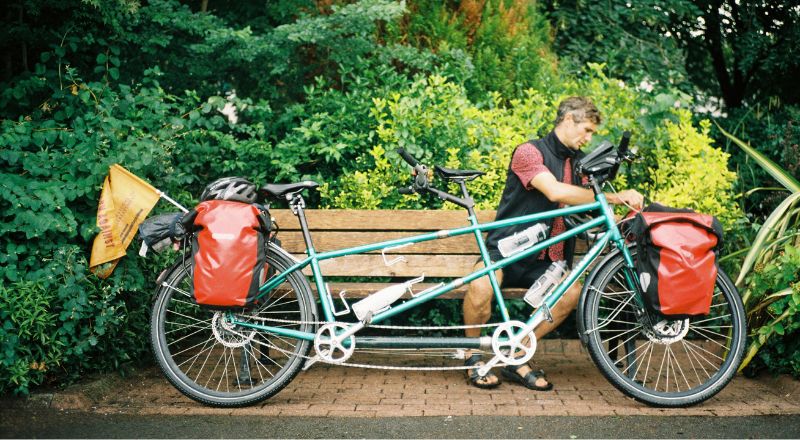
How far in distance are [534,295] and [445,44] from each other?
9.09ft

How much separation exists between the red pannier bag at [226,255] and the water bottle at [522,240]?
4.38 feet

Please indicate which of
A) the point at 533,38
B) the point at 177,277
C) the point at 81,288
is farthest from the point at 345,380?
the point at 533,38

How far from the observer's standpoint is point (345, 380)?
503 centimetres

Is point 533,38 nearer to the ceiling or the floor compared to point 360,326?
nearer to the ceiling

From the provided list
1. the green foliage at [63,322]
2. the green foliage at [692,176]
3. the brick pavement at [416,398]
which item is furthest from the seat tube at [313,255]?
the green foliage at [692,176]

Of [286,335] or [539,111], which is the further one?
[539,111]

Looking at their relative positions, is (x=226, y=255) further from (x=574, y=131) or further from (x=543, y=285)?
(x=574, y=131)

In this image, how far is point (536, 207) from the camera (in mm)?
4758

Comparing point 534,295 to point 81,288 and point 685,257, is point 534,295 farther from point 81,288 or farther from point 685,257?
point 81,288

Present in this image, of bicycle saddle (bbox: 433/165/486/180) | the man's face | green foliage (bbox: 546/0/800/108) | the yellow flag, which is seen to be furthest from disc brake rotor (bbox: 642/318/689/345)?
green foliage (bbox: 546/0/800/108)

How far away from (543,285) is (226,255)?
1.71m

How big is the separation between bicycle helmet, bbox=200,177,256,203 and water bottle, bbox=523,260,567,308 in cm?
158

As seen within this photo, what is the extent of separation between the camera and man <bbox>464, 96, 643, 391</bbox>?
471 centimetres

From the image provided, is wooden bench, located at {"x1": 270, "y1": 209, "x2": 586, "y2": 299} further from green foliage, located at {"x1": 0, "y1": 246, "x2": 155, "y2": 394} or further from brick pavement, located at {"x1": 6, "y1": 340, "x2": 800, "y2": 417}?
green foliage, located at {"x1": 0, "y1": 246, "x2": 155, "y2": 394}
